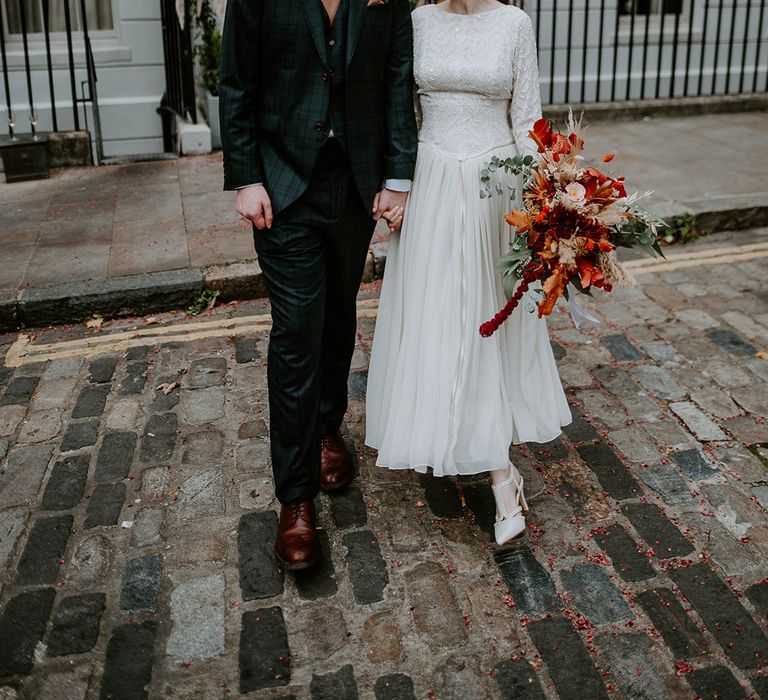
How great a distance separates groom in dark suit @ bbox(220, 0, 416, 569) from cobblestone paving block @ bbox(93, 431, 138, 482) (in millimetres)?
944

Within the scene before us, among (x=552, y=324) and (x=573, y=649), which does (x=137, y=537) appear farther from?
(x=552, y=324)

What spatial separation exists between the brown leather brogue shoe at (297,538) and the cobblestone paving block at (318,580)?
4 centimetres

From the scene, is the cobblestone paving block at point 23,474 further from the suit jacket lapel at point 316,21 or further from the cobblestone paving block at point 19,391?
the suit jacket lapel at point 316,21

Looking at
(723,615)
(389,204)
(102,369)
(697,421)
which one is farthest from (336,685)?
(102,369)

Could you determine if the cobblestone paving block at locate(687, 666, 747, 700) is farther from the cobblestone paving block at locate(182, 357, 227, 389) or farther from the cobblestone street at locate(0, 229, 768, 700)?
the cobblestone paving block at locate(182, 357, 227, 389)

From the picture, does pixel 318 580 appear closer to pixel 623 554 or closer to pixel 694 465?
pixel 623 554

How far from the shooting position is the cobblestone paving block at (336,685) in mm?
2707

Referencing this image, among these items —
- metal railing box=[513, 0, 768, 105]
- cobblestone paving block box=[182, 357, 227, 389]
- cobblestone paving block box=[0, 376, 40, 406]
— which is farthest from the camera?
metal railing box=[513, 0, 768, 105]

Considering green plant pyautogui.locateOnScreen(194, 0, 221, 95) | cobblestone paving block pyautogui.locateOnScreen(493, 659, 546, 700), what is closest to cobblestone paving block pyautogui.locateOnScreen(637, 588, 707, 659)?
cobblestone paving block pyautogui.locateOnScreen(493, 659, 546, 700)

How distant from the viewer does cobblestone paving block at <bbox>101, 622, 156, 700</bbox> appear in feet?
8.96

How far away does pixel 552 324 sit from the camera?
17.7 ft

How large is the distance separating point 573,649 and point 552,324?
9.14 feet

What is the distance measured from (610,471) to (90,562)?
2.14 meters

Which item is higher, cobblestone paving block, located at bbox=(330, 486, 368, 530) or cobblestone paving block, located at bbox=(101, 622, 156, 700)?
cobblestone paving block, located at bbox=(330, 486, 368, 530)
